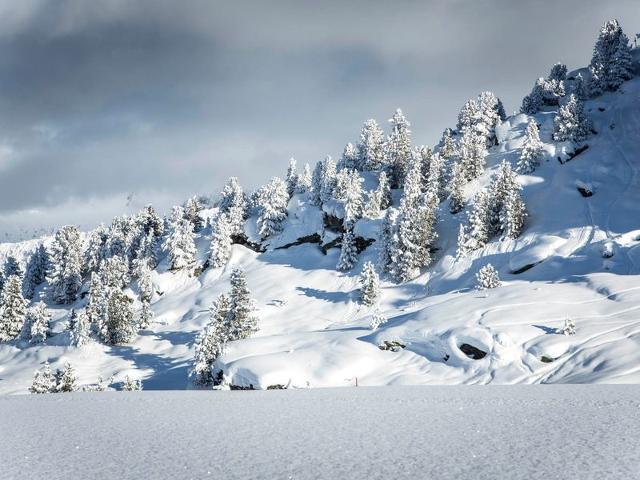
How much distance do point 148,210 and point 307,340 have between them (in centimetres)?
7500

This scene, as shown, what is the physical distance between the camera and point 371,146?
96812 mm

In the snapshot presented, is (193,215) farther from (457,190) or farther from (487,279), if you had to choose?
(487,279)

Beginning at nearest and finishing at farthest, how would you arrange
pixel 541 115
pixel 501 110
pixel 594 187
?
pixel 594 187
pixel 541 115
pixel 501 110

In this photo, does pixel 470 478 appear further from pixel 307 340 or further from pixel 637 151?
pixel 637 151

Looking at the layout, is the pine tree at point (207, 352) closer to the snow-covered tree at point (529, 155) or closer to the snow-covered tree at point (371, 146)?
the snow-covered tree at point (529, 155)

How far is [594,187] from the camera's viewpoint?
66.1 m

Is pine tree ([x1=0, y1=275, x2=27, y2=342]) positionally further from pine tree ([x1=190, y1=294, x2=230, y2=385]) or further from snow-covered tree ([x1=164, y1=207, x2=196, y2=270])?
pine tree ([x1=190, y1=294, x2=230, y2=385])

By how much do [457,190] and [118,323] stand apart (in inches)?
2214

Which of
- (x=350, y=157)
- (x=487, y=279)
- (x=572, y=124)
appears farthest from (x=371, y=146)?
(x=487, y=279)

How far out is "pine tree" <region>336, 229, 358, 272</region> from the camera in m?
71.5

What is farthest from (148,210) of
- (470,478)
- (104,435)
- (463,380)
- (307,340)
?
(470,478)

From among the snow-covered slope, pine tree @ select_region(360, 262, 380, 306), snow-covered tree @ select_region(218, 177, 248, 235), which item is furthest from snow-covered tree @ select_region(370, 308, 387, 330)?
snow-covered tree @ select_region(218, 177, 248, 235)

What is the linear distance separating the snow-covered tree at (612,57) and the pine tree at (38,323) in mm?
116380

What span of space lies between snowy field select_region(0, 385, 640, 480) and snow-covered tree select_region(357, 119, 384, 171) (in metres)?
83.7
